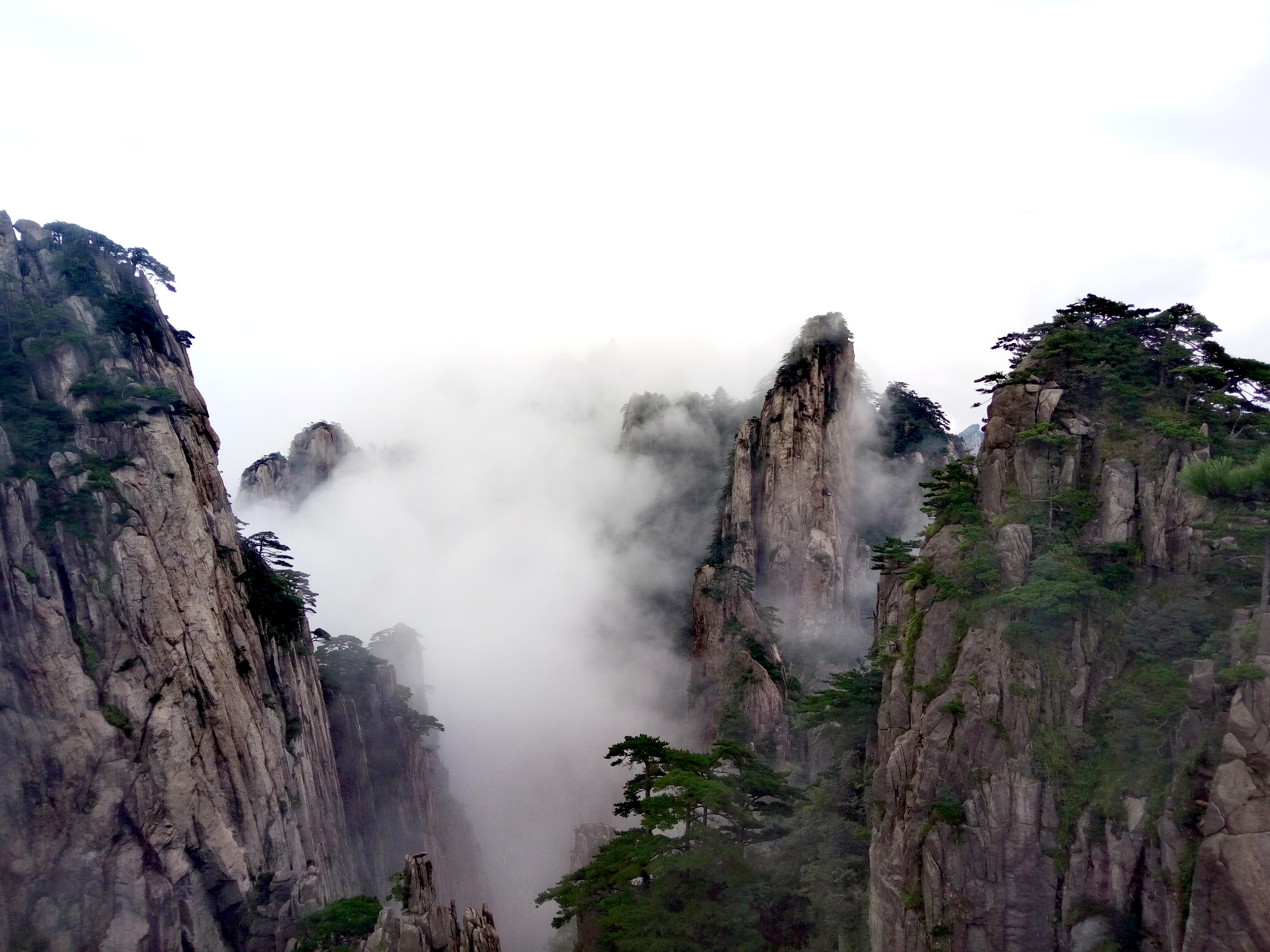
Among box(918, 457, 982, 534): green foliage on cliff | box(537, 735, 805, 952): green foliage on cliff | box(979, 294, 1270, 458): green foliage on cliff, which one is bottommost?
box(537, 735, 805, 952): green foliage on cliff

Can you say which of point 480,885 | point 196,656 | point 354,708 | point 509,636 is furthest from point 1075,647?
point 509,636

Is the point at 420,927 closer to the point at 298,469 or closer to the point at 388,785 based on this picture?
the point at 388,785

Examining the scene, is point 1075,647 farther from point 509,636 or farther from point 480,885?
point 509,636

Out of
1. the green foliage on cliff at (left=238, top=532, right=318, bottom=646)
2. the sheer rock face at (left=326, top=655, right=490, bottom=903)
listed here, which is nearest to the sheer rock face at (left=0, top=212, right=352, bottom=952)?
the green foliage on cliff at (left=238, top=532, right=318, bottom=646)

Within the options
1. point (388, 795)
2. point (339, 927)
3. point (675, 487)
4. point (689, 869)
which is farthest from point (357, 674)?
point (675, 487)

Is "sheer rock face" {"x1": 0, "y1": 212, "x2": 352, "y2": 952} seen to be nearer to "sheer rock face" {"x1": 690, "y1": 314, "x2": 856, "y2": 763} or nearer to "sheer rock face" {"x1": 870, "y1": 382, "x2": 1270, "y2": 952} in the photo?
"sheer rock face" {"x1": 870, "y1": 382, "x2": 1270, "y2": 952}

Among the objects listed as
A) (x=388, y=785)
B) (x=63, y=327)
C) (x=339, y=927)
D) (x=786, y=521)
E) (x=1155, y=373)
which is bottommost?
(x=388, y=785)

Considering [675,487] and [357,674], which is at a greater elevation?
[675,487]
